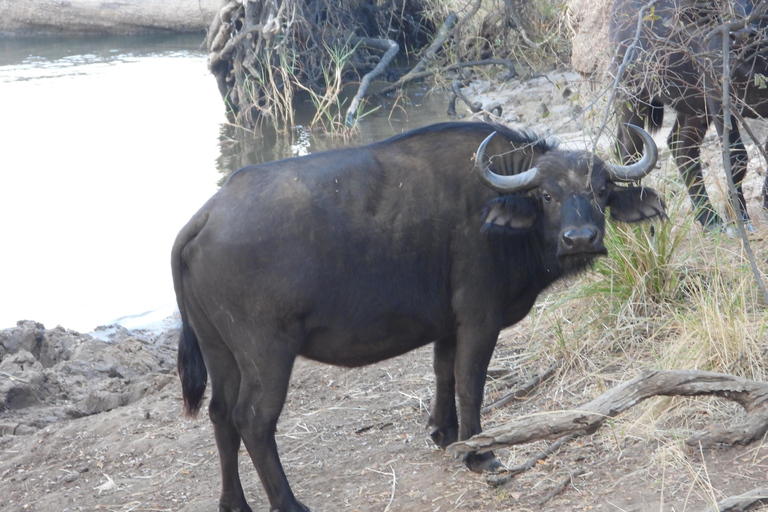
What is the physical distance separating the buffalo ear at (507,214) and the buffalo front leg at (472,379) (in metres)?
0.52

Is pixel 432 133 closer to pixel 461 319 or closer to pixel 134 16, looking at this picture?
pixel 461 319

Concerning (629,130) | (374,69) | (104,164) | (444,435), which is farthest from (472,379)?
(374,69)

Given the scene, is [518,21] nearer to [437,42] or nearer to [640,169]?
[437,42]

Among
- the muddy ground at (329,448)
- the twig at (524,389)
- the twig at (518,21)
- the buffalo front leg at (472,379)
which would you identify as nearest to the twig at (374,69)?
the twig at (518,21)

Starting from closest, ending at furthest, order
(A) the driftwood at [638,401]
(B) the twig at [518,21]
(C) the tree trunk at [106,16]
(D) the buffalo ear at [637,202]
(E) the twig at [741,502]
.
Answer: (E) the twig at [741,502], (A) the driftwood at [638,401], (D) the buffalo ear at [637,202], (B) the twig at [518,21], (C) the tree trunk at [106,16]

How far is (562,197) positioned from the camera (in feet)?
13.6

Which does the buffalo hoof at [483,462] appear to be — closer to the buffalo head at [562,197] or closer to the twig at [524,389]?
the twig at [524,389]

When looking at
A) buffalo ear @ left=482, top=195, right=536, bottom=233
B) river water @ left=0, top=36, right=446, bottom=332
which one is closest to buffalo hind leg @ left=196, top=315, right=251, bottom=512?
buffalo ear @ left=482, top=195, right=536, bottom=233

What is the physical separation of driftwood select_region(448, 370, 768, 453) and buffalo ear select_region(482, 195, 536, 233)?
910 millimetres

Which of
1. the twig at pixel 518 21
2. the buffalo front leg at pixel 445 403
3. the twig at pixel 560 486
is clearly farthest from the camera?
the twig at pixel 518 21

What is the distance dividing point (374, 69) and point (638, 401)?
11.2 m

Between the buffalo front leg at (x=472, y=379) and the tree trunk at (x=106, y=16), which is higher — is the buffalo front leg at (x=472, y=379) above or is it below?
below

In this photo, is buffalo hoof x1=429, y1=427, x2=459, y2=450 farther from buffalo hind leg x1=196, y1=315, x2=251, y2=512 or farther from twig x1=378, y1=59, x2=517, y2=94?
twig x1=378, y1=59, x2=517, y2=94

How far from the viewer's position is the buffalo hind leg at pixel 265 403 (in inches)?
155
